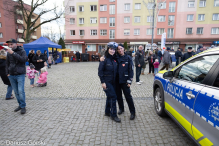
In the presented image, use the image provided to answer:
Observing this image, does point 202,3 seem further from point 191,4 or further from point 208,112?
point 208,112

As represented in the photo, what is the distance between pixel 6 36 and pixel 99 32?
25.4m

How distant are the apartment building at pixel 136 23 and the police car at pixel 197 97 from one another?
29.4 meters

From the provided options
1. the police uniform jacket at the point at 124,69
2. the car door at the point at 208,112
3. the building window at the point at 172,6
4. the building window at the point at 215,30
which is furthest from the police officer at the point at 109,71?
the building window at the point at 215,30

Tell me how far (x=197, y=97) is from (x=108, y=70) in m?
1.76

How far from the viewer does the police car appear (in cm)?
182

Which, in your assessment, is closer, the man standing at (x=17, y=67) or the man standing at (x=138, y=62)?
the man standing at (x=17, y=67)

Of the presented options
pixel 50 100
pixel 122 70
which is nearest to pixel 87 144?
pixel 122 70

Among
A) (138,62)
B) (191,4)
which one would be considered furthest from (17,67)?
(191,4)

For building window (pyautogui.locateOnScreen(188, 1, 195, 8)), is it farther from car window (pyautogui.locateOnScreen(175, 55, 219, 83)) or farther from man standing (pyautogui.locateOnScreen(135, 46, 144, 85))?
car window (pyautogui.locateOnScreen(175, 55, 219, 83))

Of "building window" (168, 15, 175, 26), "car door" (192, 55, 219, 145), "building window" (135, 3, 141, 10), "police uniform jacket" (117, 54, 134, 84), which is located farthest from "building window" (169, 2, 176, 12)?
"car door" (192, 55, 219, 145)

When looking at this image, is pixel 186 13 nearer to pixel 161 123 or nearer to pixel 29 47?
pixel 29 47

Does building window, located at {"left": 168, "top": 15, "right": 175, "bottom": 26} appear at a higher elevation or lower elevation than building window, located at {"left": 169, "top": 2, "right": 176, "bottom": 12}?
lower

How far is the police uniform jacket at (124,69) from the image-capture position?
11.0 feet

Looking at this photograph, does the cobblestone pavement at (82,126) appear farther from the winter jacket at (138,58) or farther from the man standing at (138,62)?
the winter jacket at (138,58)
